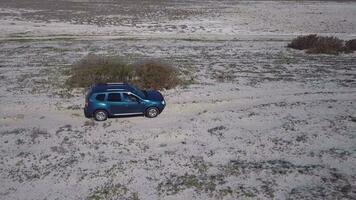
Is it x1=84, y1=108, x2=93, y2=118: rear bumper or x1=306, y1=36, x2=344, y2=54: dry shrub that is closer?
x1=84, y1=108, x2=93, y2=118: rear bumper

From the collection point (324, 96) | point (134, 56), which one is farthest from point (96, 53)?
point (324, 96)

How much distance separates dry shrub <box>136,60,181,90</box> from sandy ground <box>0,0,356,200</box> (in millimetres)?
733

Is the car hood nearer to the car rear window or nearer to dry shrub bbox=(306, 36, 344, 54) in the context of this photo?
the car rear window

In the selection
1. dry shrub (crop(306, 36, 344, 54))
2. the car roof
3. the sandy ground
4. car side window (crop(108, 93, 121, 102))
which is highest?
dry shrub (crop(306, 36, 344, 54))

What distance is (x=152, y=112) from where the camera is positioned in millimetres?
19047

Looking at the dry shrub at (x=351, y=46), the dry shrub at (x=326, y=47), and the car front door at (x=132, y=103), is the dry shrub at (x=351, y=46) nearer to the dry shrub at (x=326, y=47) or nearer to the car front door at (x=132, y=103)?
the dry shrub at (x=326, y=47)

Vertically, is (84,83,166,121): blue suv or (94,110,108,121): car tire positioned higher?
(84,83,166,121): blue suv

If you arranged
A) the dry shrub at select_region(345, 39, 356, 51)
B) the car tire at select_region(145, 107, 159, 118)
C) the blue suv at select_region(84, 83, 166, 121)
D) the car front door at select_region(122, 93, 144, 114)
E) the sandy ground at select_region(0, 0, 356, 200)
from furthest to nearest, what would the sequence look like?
1. the dry shrub at select_region(345, 39, 356, 51)
2. the car tire at select_region(145, 107, 159, 118)
3. the car front door at select_region(122, 93, 144, 114)
4. the blue suv at select_region(84, 83, 166, 121)
5. the sandy ground at select_region(0, 0, 356, 200)

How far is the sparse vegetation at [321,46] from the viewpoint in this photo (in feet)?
104

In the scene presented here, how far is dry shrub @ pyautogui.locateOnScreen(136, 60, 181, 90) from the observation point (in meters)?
23.0

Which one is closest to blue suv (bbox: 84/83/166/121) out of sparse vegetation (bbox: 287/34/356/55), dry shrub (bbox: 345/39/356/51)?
sparse vegetation (bbox: 287/34/356/55)

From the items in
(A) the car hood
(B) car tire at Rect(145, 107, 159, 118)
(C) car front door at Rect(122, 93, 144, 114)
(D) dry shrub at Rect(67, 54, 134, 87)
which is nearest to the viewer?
(C) car front door at Rect(122, 93, 144, 114)

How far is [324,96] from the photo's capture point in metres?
22.3

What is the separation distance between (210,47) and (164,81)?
38.9 ft
